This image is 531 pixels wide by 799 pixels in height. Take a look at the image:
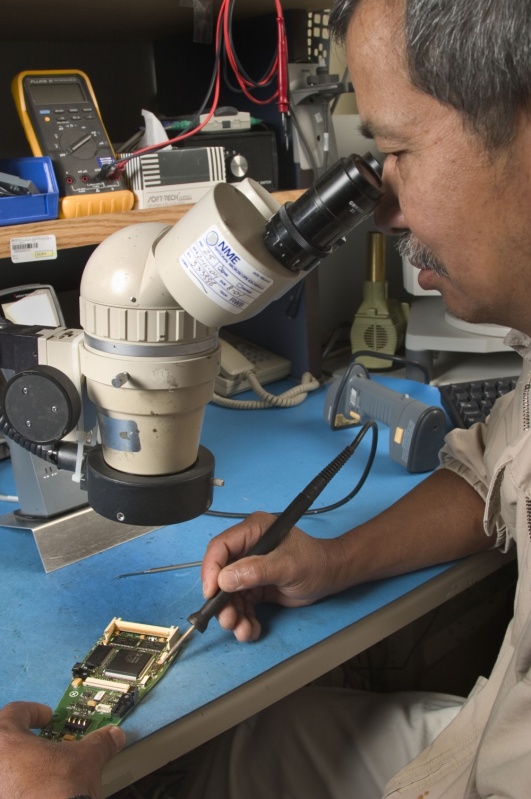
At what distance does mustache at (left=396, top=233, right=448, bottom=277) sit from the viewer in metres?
0.78

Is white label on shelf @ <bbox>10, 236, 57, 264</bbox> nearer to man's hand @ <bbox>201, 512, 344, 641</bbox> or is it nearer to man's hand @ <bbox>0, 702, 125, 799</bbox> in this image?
man's hand @ <bbox>201, 512, 344, 641</bbox>

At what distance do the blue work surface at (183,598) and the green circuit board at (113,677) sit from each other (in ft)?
0.04

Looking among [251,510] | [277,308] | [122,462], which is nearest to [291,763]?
[251,510]

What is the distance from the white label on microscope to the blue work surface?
0.42 m

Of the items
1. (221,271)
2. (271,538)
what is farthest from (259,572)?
(221,271)

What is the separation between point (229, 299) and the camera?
2.02ft

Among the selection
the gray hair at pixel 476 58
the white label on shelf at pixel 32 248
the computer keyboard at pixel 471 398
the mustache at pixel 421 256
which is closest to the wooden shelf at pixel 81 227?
the white label on shelf at pixel 32 248

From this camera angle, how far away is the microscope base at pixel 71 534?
100 centimetres

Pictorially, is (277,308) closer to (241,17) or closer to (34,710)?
(241,17)

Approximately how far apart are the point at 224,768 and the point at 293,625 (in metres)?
0.25

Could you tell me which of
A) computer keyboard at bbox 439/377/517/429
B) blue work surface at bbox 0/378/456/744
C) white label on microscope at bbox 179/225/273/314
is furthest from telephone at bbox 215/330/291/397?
white label on microscope at bbox 179/225/273/314

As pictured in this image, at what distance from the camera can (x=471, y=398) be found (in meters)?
1.35

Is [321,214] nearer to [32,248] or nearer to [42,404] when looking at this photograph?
[42,404]

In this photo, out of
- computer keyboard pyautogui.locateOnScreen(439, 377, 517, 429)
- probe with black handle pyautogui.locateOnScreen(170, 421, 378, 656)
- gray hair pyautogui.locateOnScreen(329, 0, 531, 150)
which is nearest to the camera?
gray hair pyautogui.locateOnScreen(329, 0, 531, 150)
